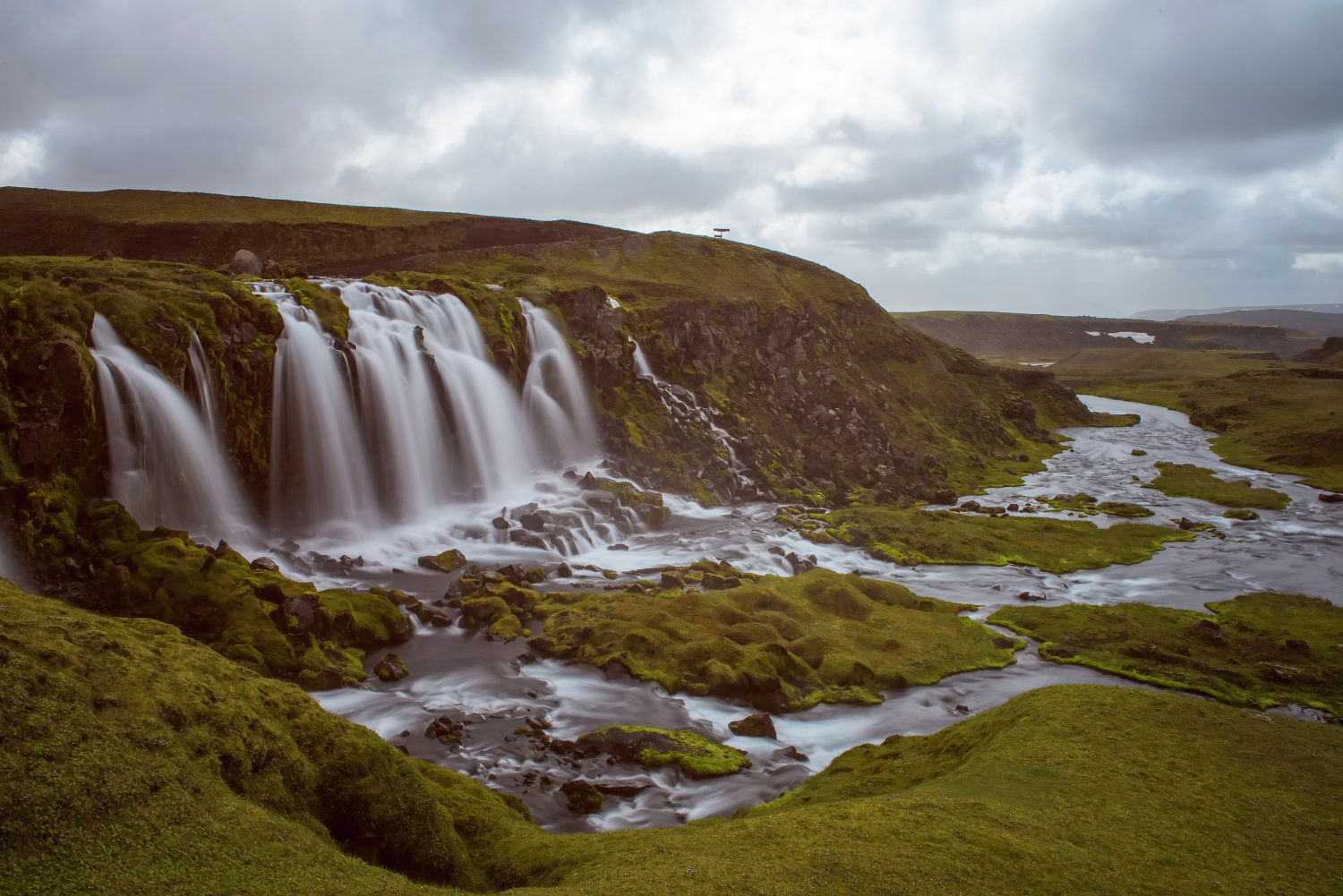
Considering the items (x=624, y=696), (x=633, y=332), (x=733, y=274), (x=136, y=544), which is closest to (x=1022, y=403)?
(x=733, y=274)

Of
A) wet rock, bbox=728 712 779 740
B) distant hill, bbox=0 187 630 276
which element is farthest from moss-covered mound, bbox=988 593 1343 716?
distant hill, bbox=0 187 630 276

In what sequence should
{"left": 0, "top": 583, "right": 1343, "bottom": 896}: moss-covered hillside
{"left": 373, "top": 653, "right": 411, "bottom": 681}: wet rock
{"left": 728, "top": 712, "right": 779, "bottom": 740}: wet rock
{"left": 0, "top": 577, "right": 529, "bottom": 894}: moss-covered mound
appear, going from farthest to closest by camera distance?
{"left": 373, "top": 653, "right": 411, "bottom": 681}: wet rock < {"left": 728, "top": 712, "right": 779, "bottom": 740}: wet rock < {"left": 0, "top": 583, "right": 1343, "bottom": 896}: moss-covered hillside < {"left": 0, "top": 577, "right": 529, "bottom": 894}: moss-covered mound

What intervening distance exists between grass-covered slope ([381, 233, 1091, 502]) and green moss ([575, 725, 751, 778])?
28.7 m

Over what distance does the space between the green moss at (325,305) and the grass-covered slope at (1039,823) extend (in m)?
29.7

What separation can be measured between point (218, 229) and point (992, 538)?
6072 cm

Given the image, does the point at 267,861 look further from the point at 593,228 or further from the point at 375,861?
Answer: the point at 593,228

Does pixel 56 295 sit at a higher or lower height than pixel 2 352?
higher

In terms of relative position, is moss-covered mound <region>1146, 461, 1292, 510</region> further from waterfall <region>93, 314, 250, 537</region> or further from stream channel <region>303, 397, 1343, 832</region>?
waterfall <region>93, 314, 250, 537</region>

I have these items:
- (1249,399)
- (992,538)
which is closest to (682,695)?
(992,538)

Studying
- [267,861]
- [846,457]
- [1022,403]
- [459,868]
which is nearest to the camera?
[267,861]

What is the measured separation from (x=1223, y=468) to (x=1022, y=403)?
66.9ft

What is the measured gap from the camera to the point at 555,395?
162 ft

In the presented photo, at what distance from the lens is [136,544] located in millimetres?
22594

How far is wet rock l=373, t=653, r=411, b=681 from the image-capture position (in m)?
21.2
